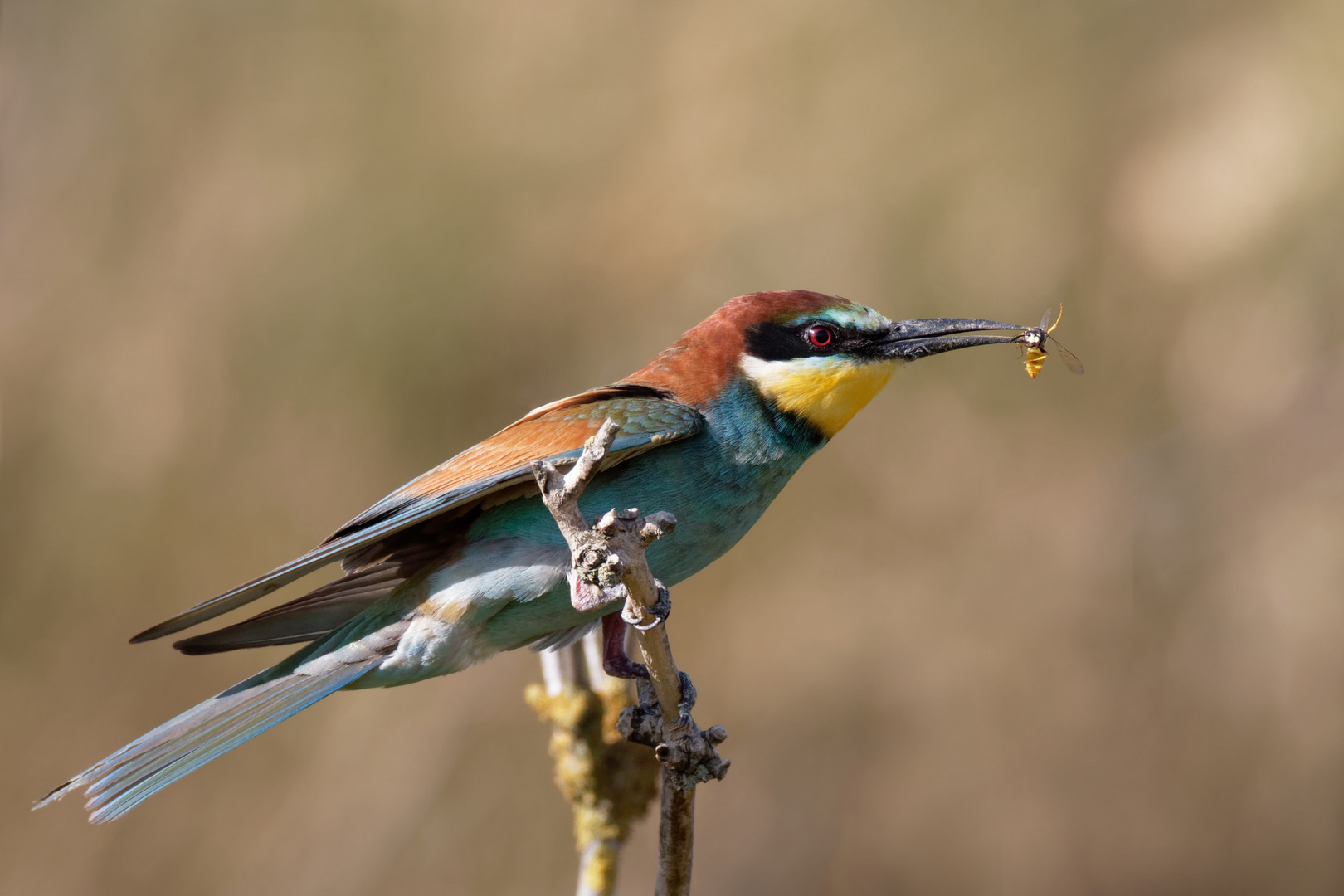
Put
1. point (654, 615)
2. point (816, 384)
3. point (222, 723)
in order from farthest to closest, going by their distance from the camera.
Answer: point (816, 384), point (222, 723), point (654, 615)

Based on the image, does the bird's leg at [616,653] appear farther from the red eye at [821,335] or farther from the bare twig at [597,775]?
the red eye at [821,335]

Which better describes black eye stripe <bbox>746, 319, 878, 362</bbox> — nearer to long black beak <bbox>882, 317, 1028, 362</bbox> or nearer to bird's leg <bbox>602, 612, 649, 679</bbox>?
long black beak <bbox>882, 317, 1028, 362</bbox>

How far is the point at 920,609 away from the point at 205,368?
2677 millimetres

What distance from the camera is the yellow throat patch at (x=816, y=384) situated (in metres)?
2.23

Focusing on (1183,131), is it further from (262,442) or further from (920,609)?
(262,442)

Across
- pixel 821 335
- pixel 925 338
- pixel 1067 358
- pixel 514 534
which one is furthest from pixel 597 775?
pixel 1067 358

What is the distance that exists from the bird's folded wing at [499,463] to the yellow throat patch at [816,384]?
233 millimetres

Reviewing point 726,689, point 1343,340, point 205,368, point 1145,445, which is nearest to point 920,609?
point 726,689

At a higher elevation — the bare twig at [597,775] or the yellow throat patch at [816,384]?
the yellow throat patch at [816,384]

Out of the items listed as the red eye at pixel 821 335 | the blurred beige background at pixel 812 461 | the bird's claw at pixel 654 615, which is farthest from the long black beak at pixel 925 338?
the blurred beige background at pixel 812 461

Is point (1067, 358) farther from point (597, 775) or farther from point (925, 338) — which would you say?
point (597, 775)

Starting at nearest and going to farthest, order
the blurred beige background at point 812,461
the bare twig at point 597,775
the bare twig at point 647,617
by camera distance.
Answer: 1. the bare twig at point 647,617
2. the bare twig at point 597,775
3. the blurred beige background at point 812,461

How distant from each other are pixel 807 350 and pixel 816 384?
10cm

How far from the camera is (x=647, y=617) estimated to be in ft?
5.17
